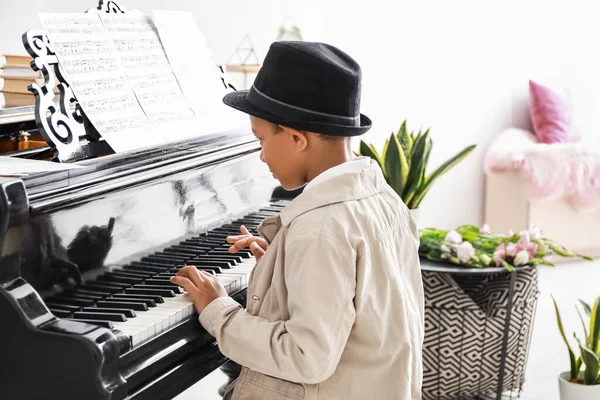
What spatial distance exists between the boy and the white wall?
3571mm

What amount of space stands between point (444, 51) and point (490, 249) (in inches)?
96.5

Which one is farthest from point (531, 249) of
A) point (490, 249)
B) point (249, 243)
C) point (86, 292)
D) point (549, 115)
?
point (549, 115)

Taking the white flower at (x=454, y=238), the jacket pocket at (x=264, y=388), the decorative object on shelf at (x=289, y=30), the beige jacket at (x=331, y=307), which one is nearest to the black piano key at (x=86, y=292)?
the beige jacket at (x=331, y=307)

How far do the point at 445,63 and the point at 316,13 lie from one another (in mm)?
885

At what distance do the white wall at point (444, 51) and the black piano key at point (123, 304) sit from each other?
356cm

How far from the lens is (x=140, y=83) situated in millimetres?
2139

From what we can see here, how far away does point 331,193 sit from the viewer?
1.54 meters

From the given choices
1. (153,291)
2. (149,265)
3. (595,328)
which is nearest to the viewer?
(153,291)

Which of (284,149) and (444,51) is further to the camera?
(444,51)

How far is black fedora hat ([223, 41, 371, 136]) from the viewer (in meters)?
1.56

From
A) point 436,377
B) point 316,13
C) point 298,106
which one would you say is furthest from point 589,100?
point 298,106

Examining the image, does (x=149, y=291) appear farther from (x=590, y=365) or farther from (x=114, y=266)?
(x=590, y=365)

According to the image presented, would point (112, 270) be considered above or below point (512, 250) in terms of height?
above

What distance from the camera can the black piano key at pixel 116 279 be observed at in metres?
1.78
